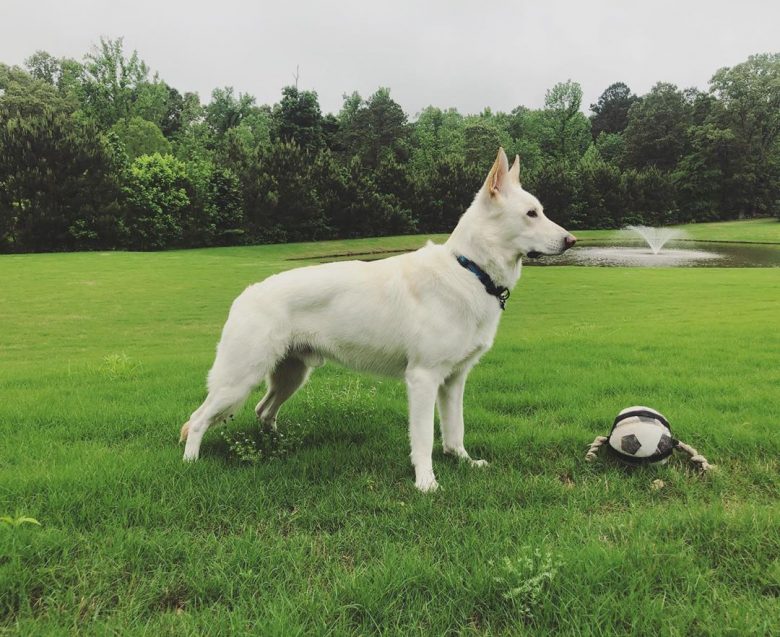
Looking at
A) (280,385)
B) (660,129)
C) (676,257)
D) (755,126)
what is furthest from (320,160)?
(755,126)

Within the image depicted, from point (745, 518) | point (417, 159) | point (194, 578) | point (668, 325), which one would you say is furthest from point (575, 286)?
point (417, 159)

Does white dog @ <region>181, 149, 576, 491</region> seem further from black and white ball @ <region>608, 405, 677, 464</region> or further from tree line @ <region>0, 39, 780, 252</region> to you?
tree line @ <region>0, 39, 780, 252</region>

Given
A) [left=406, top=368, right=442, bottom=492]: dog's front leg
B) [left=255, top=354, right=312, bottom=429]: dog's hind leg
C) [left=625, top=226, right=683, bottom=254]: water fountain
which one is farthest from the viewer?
[left=625, top=226, right=683, bottom=254]: water fountain

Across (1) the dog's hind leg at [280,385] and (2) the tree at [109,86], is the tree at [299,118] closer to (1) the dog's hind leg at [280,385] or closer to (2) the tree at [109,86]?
(2) the tree at [109,86]

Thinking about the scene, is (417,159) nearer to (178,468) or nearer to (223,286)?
(223,286)

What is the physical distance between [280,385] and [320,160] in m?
43.5

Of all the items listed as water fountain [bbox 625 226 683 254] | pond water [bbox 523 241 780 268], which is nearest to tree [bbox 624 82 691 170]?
water fountain [bbox 625 226 683 254]

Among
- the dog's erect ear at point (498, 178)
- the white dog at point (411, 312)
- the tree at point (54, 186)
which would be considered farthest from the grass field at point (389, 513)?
the tree at point (54, 186)

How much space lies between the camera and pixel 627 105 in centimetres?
9938

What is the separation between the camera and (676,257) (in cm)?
3347

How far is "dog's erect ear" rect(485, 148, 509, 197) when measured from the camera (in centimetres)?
404

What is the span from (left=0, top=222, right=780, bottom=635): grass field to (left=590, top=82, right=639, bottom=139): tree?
344 ft

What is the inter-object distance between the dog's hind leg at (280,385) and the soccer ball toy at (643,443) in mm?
2633

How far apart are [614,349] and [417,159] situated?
6547cm
